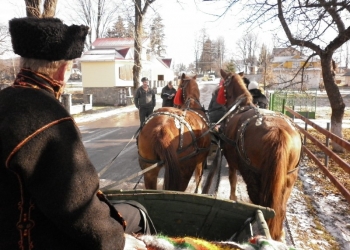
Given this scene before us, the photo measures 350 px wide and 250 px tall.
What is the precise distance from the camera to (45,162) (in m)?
1.30

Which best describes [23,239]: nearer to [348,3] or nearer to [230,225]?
[230,225]

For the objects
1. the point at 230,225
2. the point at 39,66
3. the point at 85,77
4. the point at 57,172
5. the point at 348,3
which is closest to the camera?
the point at 57,172

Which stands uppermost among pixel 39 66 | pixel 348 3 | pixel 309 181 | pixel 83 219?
pixel 348 3

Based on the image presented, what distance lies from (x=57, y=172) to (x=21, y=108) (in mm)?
307

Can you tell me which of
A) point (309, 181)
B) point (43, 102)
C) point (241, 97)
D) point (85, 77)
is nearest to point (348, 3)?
point (241, 97)

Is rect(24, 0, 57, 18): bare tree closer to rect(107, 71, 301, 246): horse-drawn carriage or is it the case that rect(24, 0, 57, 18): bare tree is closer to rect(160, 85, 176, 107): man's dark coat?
rect(160, 85, 176, 107): man's dark coat

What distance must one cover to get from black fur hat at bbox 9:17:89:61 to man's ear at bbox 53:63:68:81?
0.05 metres

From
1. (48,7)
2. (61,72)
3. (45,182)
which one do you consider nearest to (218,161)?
(61,72)

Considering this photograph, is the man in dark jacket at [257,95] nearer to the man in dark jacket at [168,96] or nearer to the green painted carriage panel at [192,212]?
the man in dark jacket at [168,96]

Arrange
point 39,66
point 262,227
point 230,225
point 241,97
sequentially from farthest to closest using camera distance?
point 241,97 < point 230,225 < point 262,227 < point 39,66

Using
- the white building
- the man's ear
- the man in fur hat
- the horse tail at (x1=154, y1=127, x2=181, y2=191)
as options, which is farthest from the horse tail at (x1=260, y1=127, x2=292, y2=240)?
the white building

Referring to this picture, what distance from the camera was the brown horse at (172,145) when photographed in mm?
4027

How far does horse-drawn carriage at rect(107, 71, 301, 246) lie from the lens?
2580mm

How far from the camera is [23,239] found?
1.37m
